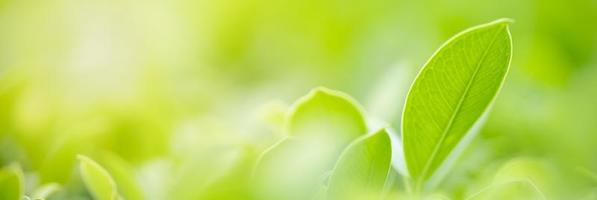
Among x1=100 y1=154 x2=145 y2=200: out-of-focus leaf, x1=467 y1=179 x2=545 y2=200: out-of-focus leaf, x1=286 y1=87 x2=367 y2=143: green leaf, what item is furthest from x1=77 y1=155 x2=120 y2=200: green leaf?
x1=467 y1=179 x2=545 y2=200: out-of-focus leaf

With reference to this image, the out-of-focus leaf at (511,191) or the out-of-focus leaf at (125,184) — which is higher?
the out-of-focus leaf at (125,184)

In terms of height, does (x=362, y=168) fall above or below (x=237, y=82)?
below

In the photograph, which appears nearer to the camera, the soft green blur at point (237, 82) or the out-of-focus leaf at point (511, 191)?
the out-of-focus leaf at point (511, 191)

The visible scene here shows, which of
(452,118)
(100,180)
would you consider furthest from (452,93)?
(100,180)

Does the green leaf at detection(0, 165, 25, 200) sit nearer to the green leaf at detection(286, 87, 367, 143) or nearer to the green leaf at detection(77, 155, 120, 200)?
the green leaf at detection(77, 155, 120, 200)

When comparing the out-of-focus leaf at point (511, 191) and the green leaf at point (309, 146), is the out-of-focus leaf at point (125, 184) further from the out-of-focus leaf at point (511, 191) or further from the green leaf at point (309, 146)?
the out-of-focus leaf at point (511, 191)

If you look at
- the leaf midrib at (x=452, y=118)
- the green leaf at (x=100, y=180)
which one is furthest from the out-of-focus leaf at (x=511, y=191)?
the green leaf at (x=100, y=180)

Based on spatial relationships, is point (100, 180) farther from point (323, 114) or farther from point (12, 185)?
point (323, 114)
